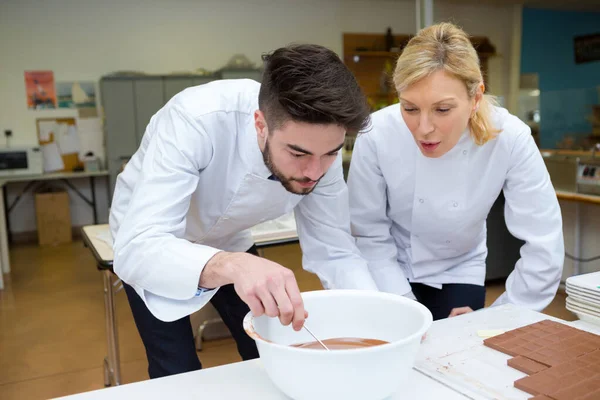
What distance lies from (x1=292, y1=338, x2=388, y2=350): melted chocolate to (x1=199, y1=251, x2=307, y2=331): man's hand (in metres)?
0.12

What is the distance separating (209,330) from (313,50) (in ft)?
7.78

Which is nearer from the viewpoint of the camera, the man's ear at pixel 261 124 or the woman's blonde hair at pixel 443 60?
the man's ear at pixel 261 124

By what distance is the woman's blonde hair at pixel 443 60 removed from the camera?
1.34 metres

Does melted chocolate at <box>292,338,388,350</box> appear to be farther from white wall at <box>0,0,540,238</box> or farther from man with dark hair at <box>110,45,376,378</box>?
white wall at <box>0,0,540,238</box>

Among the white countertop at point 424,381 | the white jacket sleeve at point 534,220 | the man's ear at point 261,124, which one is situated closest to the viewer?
the white countertop at point 424,381

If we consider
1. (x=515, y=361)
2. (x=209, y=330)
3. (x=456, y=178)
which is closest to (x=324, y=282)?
(x=456, y=178)

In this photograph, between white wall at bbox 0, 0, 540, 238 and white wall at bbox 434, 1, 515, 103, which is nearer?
white wall at bbox 0, 0, 540, 238

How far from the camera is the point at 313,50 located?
3.59ft

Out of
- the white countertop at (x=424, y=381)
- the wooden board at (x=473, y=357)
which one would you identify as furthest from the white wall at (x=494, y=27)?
the white countertop at (x=424, y=381)

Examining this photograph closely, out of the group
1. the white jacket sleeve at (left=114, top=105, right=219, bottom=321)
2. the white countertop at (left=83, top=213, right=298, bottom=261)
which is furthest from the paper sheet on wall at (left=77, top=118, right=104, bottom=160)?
the white jacket sleeve at (left=114, top=105, right=219, bottom=321)

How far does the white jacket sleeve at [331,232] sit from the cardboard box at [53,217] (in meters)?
5.21

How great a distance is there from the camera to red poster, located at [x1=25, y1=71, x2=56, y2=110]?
6.20 m

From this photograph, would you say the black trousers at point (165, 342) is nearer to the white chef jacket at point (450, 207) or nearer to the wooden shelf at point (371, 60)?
the white chef jacket at point (450, 207)

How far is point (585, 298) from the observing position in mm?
1248
